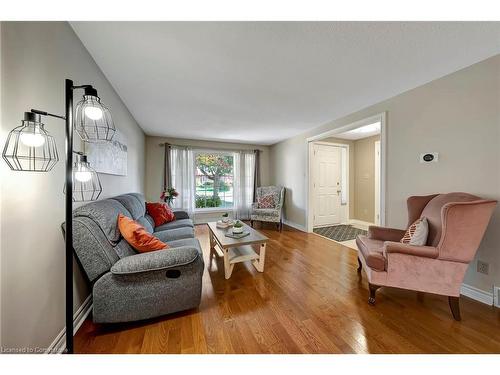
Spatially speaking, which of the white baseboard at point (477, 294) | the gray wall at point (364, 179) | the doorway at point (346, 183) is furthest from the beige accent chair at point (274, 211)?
the white baseboard at point (477, 294)

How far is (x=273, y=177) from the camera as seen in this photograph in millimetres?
5363

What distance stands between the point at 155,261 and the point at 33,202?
2.46 ft

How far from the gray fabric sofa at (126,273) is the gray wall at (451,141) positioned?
2.53 meters

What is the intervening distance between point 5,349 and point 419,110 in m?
3.68

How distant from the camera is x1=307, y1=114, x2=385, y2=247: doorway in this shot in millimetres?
4348

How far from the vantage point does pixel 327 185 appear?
15.4ft

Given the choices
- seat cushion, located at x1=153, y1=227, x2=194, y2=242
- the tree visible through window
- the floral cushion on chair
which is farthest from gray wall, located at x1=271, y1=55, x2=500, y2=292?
the tree visible through window

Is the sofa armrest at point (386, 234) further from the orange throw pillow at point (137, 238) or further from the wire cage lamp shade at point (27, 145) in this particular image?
the wire cage lamp shade at point (27, 145)

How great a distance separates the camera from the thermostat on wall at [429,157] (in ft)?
6.57

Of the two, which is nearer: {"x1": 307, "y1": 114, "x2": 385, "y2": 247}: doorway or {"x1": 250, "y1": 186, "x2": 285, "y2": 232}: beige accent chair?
{"x1": 250, "y1": 186, "x2": 285, "y2": 232}: beige accent chair

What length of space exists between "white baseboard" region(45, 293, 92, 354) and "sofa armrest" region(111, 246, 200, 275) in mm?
481

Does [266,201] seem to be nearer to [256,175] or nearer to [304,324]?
[256,175]

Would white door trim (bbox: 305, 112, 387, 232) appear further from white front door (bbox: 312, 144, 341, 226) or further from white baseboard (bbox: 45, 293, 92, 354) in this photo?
white baseboard (bbox: 45, 293, 92, 354)
